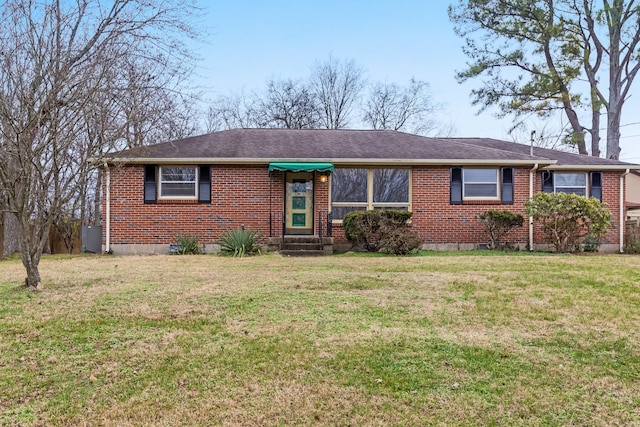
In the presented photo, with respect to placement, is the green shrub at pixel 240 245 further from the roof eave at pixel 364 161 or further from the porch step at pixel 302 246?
the roof eave at pixel 364 161

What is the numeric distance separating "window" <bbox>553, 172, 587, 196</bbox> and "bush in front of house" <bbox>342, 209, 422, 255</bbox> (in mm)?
5204

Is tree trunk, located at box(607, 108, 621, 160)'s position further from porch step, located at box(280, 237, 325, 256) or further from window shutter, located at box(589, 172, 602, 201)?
porch step, located at box(280, 237, 325, 256)

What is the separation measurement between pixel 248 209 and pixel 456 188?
623 cm

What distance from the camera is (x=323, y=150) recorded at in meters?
13.4

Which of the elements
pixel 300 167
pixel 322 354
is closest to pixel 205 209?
pixel 300 167

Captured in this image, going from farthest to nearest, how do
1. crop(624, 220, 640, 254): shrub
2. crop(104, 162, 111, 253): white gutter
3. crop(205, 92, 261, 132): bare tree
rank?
crop(205, 92, 261, 132): bare tree, crop(624, 220, 640, 254): shrub, crop(104, 162, 111, 253): white gutter

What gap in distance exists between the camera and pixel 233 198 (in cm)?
1255

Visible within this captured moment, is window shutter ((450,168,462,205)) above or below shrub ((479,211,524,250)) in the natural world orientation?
above

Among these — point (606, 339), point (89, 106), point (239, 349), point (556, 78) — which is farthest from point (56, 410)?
point (556, 78)

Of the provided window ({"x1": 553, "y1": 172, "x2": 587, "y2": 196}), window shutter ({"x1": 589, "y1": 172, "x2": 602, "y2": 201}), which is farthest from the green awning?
window shutter ({"x1": 589, "y1": 172, "x2": 602, "y2": 201})

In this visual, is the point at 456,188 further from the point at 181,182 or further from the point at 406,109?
the point at 406,109

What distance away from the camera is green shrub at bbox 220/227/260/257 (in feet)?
35.9

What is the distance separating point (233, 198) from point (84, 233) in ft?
16.8

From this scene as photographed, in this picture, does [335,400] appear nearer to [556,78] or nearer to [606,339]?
[606,339]
